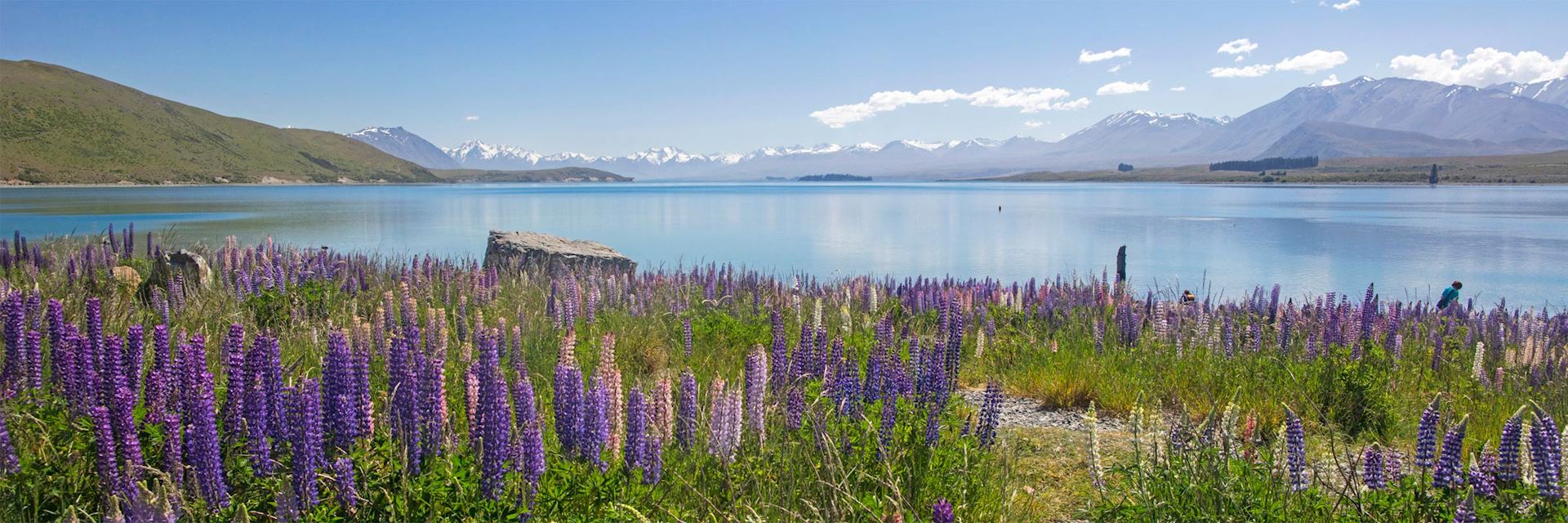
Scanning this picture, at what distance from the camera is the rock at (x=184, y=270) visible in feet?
31.4

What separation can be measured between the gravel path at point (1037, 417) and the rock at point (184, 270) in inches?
337

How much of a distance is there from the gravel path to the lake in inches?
358

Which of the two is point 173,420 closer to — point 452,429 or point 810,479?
point 452,429

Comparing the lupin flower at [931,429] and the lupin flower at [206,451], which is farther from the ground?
the lupin flower at [206,451]

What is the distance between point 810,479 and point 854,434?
18.9 inches

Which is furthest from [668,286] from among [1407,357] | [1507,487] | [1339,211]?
[1339,211]

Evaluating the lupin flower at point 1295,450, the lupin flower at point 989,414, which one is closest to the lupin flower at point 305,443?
the lupin flower at point 989,414

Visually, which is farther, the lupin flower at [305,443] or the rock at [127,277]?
the rock at [127,277]

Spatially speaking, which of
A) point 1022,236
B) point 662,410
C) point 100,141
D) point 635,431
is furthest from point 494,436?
point 100,141

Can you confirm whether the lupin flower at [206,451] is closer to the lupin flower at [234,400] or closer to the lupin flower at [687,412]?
the lupin flower at [234,400]

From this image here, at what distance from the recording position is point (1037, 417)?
283 inches

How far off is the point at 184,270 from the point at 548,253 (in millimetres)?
7235

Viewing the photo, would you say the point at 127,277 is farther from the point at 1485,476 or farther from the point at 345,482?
the point at 1485,476

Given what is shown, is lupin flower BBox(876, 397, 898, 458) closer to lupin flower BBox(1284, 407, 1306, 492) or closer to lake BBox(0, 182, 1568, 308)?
lupin flower BBox(1284, 407, 1306, 492)
